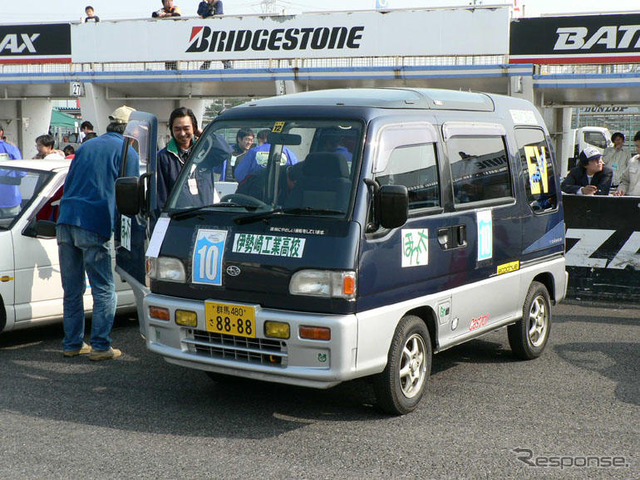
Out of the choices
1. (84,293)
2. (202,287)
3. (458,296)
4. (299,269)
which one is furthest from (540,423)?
(84,293)

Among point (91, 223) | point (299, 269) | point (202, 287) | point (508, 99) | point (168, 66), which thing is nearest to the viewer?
point (299, 269)

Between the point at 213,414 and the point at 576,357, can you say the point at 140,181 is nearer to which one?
the point at 213,414

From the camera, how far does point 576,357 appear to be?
6957 mm

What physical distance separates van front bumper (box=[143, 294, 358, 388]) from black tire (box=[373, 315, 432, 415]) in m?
0.38

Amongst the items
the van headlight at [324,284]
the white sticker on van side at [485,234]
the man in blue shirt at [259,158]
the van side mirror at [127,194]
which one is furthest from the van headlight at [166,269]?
the white sticker on van side at [485,234]

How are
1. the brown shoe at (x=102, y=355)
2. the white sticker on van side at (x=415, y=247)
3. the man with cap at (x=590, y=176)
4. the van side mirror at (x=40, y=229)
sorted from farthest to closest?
Answer: the man with cap at (x=590, y=176) → the van side mirror at (x=40, y=229) → the brown shoe at (x=102, y=355) → the white sticker on van side at (x=415, y=247)

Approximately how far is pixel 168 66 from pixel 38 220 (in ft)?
50.9

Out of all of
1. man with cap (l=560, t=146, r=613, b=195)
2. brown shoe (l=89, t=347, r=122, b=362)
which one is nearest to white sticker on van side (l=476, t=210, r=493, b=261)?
brown shoe (l=89, t=347, r=122, b=362)

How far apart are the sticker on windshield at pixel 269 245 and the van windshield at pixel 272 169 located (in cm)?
16

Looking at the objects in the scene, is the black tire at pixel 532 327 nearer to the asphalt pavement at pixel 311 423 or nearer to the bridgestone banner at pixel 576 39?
the asphalt pavement at pixel 311 423

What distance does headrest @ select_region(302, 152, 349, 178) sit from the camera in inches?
199

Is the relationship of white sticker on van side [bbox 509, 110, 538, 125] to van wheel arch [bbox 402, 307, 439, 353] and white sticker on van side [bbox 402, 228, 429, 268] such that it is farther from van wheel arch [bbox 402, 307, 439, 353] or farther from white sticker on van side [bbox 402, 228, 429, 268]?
van wheel arch [bbox 402, 307, 439, 353]

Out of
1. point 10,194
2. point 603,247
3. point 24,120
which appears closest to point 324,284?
point 10,194

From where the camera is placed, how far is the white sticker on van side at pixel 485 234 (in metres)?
5.94
